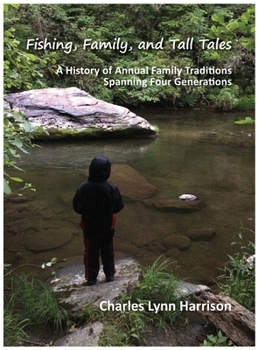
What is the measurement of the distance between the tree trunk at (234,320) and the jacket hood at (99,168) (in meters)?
1.21

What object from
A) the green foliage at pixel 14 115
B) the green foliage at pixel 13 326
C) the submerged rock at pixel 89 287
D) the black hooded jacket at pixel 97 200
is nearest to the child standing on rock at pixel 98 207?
the black hooded jacket at pixel 97 200

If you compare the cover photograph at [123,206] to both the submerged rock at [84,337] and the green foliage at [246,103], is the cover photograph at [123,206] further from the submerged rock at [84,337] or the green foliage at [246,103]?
the green foliage at [246,103]

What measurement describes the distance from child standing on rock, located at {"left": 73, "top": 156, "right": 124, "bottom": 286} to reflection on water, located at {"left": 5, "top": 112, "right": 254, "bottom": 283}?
956 mm

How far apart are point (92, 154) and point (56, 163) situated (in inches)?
46.0

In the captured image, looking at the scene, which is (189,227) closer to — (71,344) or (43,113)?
(71,344)

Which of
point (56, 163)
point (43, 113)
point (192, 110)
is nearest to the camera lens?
point (56, 163)

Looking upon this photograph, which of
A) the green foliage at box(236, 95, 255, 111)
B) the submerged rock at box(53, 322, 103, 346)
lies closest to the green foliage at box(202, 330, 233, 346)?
the submerged rock at box(53, 322, 103, 346)

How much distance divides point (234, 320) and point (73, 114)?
8203 mm

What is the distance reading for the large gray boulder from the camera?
9.64 meters

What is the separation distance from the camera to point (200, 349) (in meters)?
2.10

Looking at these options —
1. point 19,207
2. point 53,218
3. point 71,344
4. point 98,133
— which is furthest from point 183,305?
point 98,133

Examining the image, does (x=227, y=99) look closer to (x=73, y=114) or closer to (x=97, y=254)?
(x=73, y=114)

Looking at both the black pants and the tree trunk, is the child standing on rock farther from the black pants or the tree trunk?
the tree trunk

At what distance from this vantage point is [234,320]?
91.1 inches
